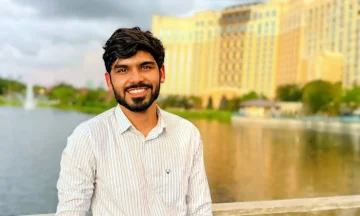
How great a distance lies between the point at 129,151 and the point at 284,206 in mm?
799

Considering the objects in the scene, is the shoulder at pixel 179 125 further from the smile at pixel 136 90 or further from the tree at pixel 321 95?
the tree at pixel 321 95

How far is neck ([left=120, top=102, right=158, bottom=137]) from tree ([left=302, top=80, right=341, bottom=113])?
20.3 metres

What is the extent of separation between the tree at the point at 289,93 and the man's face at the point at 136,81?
22571 mm

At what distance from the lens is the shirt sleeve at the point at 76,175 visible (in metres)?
0.73

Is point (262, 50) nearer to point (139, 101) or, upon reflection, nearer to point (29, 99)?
point (29, 99)

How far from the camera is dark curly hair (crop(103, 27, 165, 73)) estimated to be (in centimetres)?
72

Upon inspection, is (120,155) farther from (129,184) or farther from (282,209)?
(282,209)

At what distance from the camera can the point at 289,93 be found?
23.2m

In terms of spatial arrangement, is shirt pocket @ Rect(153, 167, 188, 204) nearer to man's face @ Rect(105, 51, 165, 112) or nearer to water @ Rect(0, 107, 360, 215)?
man's face @ Rect(105, 51, 165, 112)

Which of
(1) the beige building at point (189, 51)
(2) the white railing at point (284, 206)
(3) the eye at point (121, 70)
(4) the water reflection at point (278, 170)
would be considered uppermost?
(1) the beige building at point (189, 51)

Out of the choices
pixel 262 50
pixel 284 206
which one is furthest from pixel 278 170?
pixel 262 50

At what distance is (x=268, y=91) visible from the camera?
25.3m

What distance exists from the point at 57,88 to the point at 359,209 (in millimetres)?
18669

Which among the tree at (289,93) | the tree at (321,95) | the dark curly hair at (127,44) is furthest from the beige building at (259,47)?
the dark curly hair at (127,44)
